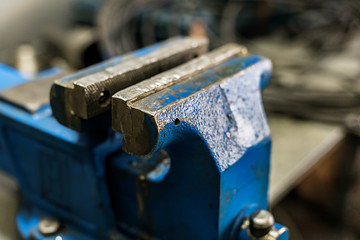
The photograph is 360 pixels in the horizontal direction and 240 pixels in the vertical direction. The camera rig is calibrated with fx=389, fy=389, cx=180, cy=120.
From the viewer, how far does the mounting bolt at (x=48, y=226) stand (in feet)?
2.36

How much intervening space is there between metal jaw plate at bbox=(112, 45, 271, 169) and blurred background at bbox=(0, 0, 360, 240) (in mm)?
397

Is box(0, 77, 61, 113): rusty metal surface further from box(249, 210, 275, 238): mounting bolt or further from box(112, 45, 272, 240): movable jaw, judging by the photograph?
box(249, 210, 275, 238): mounting bolt

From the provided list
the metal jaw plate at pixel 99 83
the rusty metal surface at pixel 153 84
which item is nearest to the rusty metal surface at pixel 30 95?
the metal jaw plate at pixel 99 83

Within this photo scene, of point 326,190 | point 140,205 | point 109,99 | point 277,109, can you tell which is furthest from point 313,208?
point 109,99

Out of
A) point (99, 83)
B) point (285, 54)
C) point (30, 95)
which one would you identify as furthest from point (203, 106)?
point (285, 54)

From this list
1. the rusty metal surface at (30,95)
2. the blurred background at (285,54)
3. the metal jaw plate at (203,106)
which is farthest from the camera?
the blurred background at (285,54)

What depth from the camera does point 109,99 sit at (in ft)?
1.81

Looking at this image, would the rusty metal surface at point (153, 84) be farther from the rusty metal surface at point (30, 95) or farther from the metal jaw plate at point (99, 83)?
the rusty metal surface at point (30, 95)

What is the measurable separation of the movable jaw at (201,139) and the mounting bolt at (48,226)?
0.19 meters

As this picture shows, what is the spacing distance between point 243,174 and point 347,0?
1.51m

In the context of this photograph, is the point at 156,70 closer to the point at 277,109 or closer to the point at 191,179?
the point at 191,179

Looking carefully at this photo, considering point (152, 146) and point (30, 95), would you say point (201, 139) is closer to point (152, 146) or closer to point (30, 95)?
point (152, 146)

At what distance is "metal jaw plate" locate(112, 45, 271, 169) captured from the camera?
1.51ft

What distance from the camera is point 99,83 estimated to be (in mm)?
526
